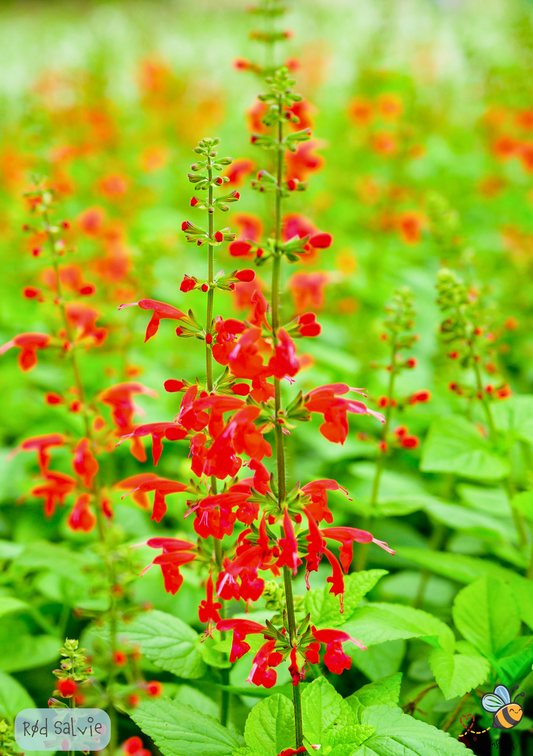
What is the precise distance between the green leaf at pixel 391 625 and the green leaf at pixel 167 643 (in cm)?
43

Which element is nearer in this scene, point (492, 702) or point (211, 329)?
point (211, 329)

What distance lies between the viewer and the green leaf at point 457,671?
1.51 metres

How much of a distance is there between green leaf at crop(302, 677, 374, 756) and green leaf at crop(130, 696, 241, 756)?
207 mm

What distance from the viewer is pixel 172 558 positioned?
1577mm

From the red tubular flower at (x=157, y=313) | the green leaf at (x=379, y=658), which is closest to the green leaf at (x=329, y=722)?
the green leaf at (x=379, y=658)

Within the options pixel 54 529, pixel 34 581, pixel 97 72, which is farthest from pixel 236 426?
pixel 97 72

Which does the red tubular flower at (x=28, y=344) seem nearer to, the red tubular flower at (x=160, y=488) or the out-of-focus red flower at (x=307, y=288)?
the red tubular flower at (x=160, y=488)

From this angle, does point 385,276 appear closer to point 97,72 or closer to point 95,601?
point 95,601

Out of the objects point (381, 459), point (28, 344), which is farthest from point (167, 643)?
point (28, 344)

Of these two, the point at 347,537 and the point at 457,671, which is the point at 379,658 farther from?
the point at 347,537

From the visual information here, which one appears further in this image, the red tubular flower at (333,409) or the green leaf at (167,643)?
the green leaf at (167,643)

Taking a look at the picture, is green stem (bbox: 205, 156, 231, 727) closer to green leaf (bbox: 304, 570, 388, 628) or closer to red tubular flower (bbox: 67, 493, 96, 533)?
green leaf (bbox: 304, 570, 388, 628)

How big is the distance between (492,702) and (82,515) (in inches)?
57.7

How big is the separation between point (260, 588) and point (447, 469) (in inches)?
36.0
